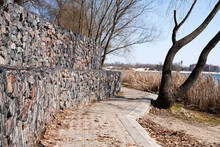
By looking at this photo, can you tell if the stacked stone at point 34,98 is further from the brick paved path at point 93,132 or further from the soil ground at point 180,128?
the soil ground at point 180,128

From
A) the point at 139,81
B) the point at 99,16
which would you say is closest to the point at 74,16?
the point at 99,16

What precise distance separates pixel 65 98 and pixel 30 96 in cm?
273

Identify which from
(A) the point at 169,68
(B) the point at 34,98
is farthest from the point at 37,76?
(A) the point at 169,68

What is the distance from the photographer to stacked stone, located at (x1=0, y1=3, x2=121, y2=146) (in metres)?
2.18

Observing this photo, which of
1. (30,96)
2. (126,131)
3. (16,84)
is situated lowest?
(126,131)

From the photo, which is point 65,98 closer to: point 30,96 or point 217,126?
point 30,96

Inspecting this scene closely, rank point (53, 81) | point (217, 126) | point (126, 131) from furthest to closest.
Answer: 1. point (217, 126)
2. point (53, 81)
3. point (126, 131)

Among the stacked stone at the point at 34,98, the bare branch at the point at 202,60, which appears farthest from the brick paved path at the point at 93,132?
the bare branch at the point at 202,60

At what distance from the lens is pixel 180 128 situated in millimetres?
6004

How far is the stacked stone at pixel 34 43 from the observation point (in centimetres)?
403

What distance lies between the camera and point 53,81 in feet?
14.8

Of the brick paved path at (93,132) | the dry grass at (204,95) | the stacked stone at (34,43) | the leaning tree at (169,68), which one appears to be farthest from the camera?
the dry grass at (204,95)

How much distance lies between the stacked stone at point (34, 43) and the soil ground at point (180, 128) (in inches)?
105

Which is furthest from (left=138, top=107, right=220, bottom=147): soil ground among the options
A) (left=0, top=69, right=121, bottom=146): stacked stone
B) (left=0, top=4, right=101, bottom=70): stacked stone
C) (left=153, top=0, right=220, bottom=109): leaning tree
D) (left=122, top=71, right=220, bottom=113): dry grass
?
(left=0, top=4, right=101, bottom=70): stacked stone
